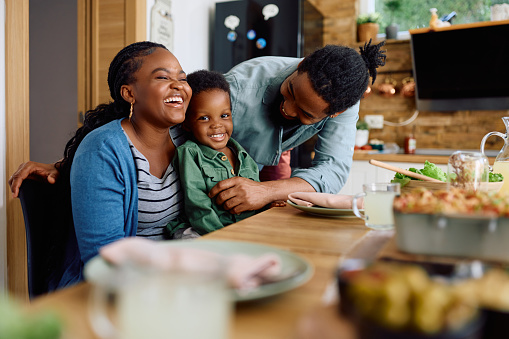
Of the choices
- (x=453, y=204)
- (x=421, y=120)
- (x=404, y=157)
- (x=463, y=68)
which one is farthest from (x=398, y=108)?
(x=453, y=204)

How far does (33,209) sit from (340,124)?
1342 millimetres

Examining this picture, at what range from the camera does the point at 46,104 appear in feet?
14.6

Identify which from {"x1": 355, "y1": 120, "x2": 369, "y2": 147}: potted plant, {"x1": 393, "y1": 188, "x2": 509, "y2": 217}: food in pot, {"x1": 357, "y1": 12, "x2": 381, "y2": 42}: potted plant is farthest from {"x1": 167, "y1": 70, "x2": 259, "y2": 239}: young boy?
{"x1": 357, "y1": 12, "x2": 381, "y2": 42}: potted plant

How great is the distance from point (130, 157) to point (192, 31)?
116 inches

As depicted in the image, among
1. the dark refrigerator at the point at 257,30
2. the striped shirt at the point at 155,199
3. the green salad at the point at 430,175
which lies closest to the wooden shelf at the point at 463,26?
the dark refrigerator at the point at 257,30

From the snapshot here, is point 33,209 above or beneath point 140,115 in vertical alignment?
beneath

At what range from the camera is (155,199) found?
4.91 feet

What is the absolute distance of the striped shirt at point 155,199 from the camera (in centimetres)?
147

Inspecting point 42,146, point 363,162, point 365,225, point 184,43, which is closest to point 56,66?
point 42,146

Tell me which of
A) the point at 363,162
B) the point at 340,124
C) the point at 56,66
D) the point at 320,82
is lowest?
the point at 363,162

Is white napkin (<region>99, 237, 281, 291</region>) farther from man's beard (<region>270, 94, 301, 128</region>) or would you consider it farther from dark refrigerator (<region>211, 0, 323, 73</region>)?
dark refrigerator (<region>211, 0, 323, 73</region>)

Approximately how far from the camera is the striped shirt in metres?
1.47

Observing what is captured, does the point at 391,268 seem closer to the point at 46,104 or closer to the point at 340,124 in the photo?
the point at 340,124

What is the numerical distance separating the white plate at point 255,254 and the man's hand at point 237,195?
0.71 m
